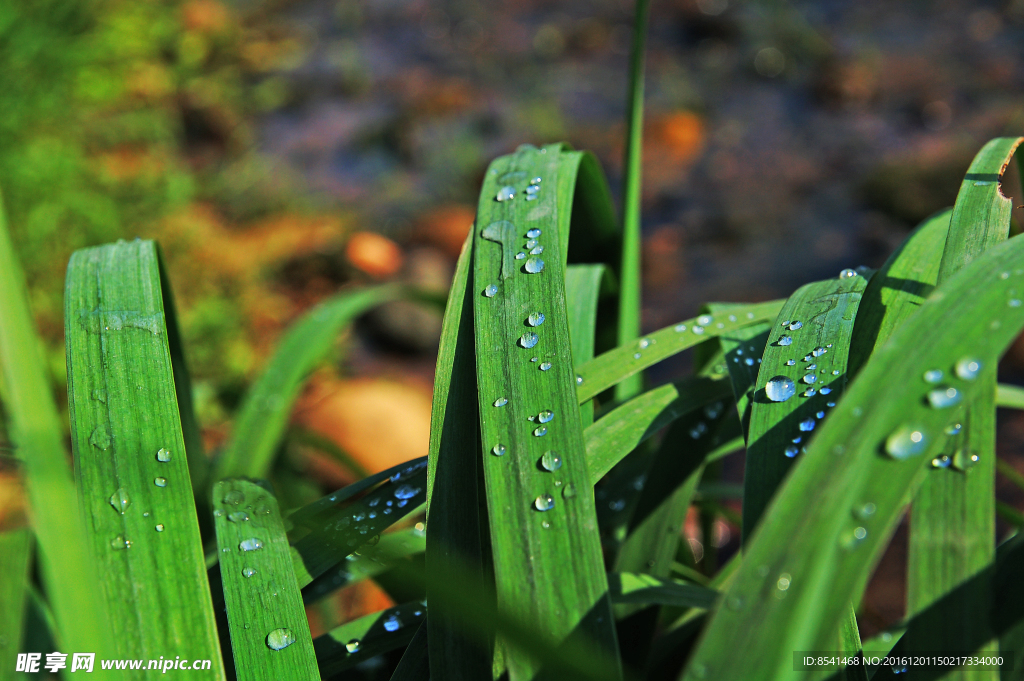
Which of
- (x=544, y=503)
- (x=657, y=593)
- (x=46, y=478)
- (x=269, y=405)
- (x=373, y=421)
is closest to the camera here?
(x=46, y=478)

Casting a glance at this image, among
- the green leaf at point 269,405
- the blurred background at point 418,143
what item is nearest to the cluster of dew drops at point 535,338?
the green leaf at point 269,405

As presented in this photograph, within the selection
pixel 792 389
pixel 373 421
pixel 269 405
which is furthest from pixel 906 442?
pixel 373 421

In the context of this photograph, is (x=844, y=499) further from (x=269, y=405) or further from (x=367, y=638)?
(x=269, y=405)

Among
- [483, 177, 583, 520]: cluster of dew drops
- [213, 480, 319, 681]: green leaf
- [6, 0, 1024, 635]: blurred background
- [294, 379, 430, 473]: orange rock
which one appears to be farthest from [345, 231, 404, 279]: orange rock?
[213, 480, 319, 681]: green leaf

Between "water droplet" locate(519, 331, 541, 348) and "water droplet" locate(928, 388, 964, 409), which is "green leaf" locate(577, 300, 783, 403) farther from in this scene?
"water droplet" locate(928, 388, 964, 409)

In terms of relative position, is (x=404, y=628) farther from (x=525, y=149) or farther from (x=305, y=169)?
(x=305, y=169)

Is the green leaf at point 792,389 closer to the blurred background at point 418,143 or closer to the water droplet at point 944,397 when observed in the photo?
the water droplet at point 944,397
